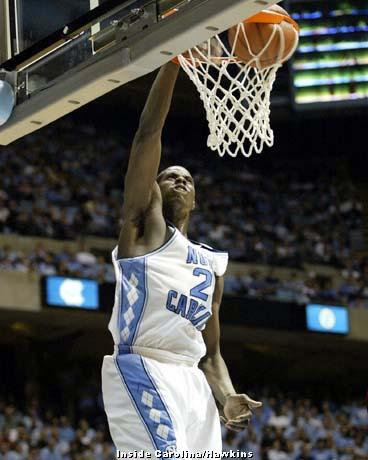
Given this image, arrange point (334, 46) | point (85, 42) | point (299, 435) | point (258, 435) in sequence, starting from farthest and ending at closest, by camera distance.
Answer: point (334, 46)
point (299, 435)
point (258, 435)
point (85, 42)

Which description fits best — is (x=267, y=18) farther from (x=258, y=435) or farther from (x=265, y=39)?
(x=258, y=435)

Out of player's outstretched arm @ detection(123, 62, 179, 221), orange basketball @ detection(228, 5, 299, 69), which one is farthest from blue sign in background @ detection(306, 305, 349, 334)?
player's outstretched arm @ detection(123, 62, 179, 221)

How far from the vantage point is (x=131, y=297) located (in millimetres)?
4746

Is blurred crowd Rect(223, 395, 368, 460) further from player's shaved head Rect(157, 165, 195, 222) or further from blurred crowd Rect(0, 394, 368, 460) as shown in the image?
player's shaved head Rect(157, 165, 195, 222)

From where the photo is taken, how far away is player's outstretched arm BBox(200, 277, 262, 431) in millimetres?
4891

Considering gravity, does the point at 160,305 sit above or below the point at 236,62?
below

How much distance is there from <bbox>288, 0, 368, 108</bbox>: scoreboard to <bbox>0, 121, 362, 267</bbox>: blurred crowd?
2.77 m

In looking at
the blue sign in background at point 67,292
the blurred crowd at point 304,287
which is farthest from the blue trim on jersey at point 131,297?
the blurred crowd at point 304,287

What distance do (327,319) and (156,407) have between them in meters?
13.4

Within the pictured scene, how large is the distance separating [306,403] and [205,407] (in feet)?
41.5

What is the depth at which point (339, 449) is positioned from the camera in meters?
15.8

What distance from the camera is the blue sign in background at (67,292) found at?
15508 mm

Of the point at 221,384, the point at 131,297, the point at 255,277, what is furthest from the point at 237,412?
Result: the point at 255,277

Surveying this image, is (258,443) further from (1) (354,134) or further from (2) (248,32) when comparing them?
(2) (248,32)
